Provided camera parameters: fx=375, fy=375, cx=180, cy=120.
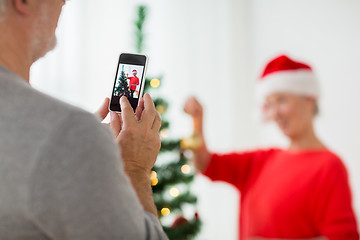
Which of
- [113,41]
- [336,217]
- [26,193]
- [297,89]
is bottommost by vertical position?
[336,217]

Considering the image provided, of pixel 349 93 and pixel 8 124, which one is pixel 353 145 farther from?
pixel 8 124

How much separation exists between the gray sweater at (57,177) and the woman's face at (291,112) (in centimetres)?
123

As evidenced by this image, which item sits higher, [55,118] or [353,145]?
[55,118]

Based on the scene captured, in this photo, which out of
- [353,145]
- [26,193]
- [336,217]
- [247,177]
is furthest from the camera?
[353,145]

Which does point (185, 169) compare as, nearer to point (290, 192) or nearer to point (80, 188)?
point (290, 192)

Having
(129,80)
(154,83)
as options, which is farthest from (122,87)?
(154,83)

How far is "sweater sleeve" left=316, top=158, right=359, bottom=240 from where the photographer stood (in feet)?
4.29

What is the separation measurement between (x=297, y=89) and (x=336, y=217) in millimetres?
557

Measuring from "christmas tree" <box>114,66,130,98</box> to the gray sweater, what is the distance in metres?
0.36

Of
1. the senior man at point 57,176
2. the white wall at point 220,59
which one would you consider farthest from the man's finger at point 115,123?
the white wall at point 220,59

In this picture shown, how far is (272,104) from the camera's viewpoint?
1688mm

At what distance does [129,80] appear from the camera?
0.85m

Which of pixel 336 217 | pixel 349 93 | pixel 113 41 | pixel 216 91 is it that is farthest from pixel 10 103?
pixel 216 91

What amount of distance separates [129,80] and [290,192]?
928 millimetres
